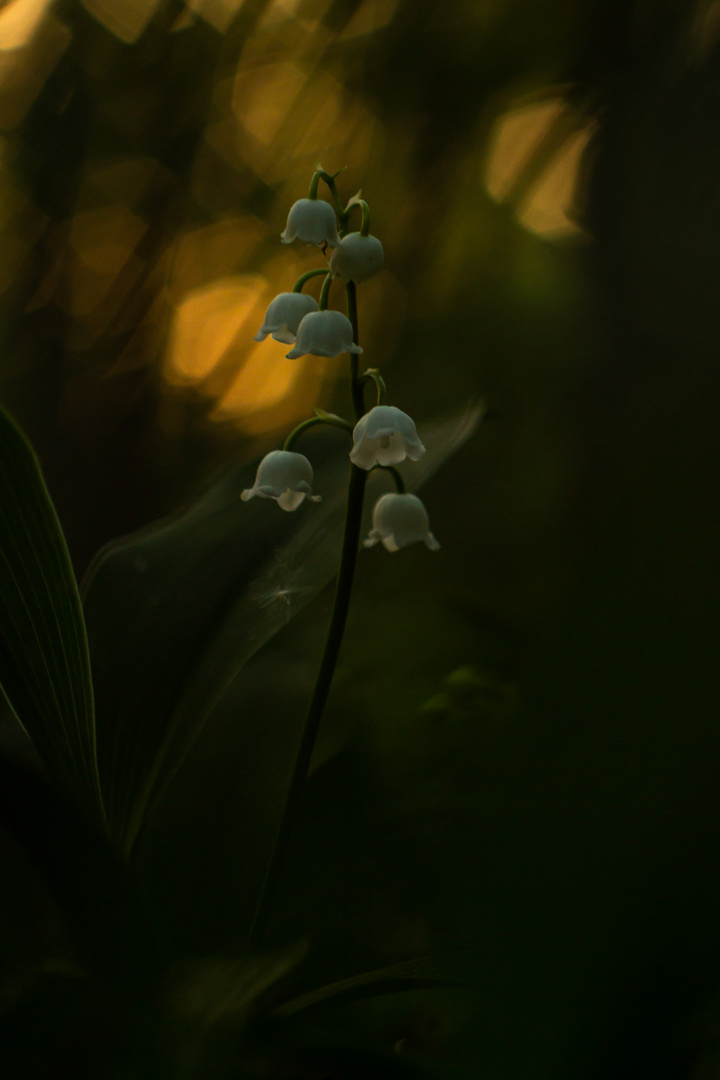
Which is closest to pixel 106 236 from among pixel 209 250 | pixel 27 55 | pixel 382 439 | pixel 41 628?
pixel 209 250

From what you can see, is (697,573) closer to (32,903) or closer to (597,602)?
(597,602)

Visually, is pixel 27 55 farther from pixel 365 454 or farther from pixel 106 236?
pixel 365 454

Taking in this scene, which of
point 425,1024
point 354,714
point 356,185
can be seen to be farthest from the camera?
point 356,185

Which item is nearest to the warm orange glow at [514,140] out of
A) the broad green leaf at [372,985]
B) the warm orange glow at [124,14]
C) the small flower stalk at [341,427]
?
the warm orange glow at [124,14]

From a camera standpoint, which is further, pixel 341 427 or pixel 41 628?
pixel 341 427

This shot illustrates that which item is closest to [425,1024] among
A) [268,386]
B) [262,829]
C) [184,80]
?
[262,829]

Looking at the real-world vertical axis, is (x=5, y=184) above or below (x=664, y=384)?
below

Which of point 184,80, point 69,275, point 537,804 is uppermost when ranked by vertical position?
point 537,804

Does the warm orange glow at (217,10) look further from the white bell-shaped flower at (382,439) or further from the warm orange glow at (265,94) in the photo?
the white bell-shaped flower at (382,439)
